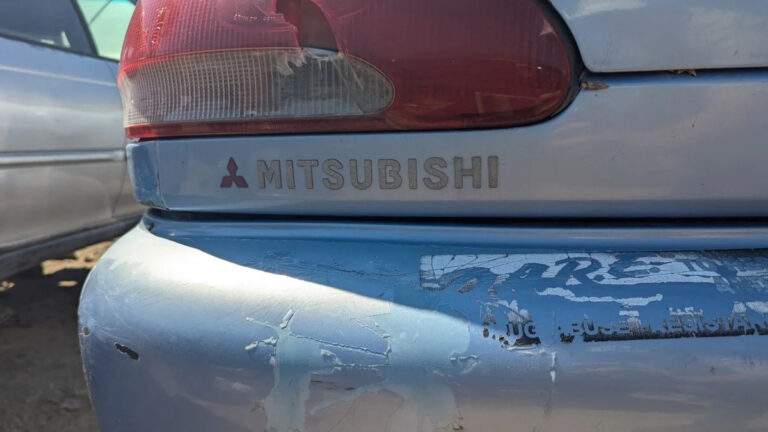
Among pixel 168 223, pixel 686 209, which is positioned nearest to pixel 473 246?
pixel 686 209

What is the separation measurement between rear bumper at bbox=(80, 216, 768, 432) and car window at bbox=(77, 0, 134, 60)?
2582 millimetres

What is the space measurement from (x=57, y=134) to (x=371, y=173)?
2203 mm

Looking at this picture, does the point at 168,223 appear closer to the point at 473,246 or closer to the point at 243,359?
the point at 243,359

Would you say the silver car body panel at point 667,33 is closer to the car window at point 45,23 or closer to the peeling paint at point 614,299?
the peeling paint at point 614,299

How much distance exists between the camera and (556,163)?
0.94 meters

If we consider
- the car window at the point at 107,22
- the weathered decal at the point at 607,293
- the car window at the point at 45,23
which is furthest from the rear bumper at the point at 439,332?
the car window at the point at 107,22

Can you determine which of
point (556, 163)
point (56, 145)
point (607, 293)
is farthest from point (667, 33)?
point (56, 145)

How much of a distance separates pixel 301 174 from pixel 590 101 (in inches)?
19.8

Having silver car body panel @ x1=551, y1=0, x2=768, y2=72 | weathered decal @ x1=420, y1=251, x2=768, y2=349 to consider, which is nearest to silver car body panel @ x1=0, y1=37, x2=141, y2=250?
weathered decal @ x1=420, y1=251, x2=768, y2=349

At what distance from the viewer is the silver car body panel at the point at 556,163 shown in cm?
90

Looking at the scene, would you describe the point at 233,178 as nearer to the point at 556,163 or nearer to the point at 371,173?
the point at 371,173

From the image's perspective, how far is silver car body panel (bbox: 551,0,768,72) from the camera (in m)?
0.85

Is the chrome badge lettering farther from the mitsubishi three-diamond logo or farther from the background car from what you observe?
the background car

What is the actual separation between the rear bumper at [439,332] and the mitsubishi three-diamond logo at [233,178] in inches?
4.3
